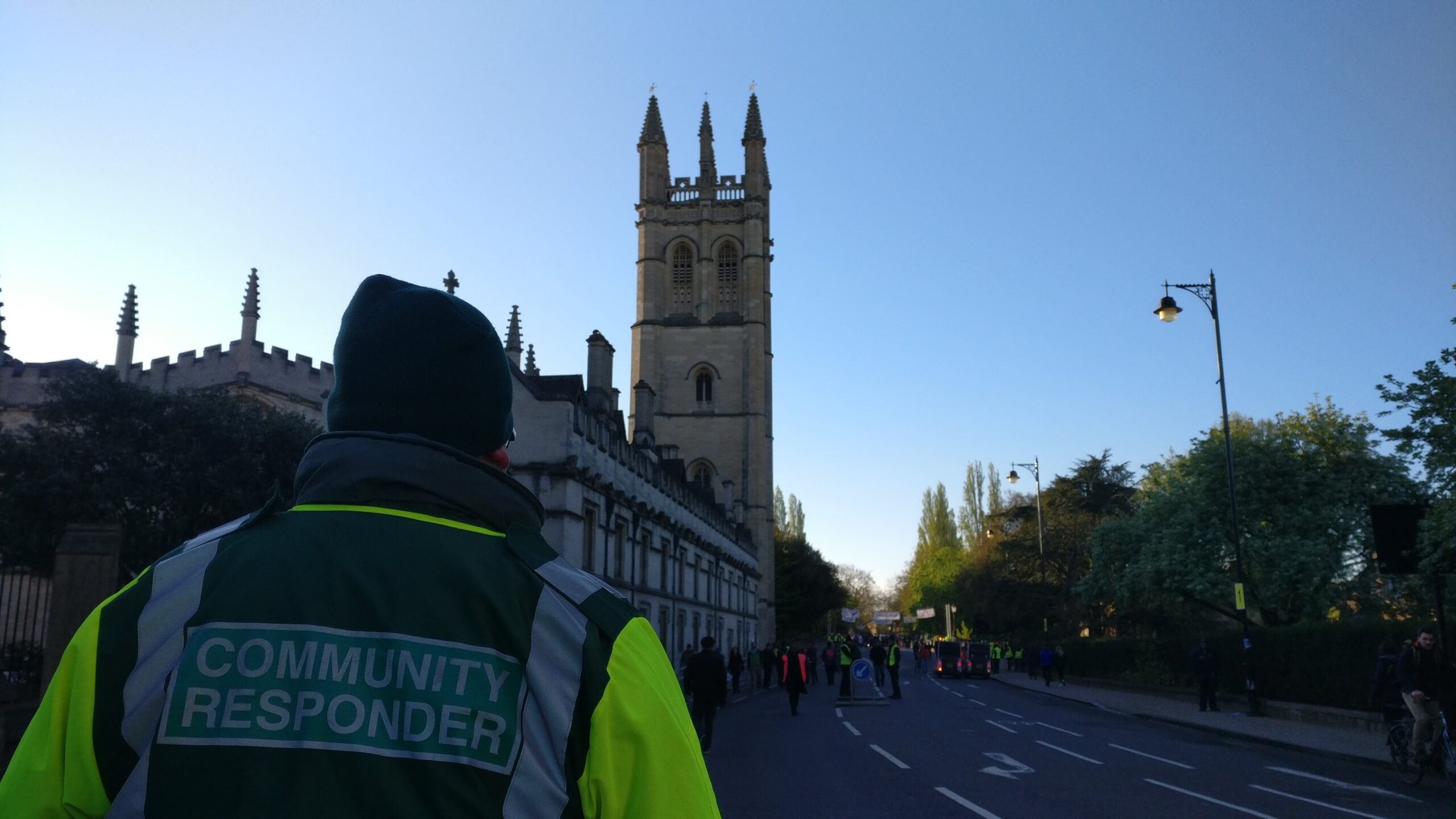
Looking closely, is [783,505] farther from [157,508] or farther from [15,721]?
[15,721]

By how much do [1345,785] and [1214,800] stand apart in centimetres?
269

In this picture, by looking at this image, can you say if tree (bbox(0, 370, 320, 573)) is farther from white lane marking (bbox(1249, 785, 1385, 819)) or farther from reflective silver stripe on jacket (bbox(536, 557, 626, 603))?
reflective silver stripe on jacket (bbox(536, 557, 626, 603))

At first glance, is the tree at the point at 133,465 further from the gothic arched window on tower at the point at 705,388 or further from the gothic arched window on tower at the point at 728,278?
the gothic arched window on tower at the point at 728,278

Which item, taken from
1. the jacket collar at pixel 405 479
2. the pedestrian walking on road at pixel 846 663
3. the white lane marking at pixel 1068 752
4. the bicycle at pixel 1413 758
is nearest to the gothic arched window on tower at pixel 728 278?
the pedestrian walking on road at pixel 846 663

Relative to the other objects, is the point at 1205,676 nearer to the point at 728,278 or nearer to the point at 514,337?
the point at 514,337

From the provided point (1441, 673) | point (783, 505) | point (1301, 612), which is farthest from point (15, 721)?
point (783, 505)

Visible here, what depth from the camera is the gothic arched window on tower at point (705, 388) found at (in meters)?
64.9

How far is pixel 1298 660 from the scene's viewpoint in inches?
885

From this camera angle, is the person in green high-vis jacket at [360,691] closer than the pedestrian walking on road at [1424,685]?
Yes

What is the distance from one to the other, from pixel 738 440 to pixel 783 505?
148ft

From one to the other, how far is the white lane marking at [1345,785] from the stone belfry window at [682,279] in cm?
5582

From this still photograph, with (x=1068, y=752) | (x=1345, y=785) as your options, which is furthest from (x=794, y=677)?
(x=1345, y=785)

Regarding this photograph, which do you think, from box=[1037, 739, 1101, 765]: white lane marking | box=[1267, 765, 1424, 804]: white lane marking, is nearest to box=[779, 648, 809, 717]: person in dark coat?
box=[1037, 739, 1101, 765]: white lane marking

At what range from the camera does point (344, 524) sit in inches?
59.9
